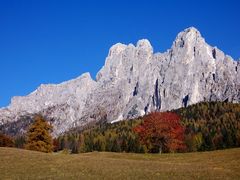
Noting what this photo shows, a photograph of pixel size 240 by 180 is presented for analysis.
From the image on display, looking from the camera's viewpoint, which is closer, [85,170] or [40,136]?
[85,170]

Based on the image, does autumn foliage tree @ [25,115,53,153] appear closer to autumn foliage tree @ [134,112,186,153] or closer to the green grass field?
autumn foliage tree @ [134,112,186,153]

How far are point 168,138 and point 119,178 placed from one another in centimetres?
7755

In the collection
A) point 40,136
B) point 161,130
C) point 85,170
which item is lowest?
point 85,170

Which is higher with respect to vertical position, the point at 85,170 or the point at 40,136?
the point at 40,136

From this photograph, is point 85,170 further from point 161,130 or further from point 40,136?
point 161,130

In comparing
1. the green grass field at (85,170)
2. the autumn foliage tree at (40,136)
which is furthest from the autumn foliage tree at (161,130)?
the green grass field at (85,170)

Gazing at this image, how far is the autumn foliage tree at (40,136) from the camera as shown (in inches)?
4469

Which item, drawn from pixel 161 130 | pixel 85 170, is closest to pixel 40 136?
pixel 161 130

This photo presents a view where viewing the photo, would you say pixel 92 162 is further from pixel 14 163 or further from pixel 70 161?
pixel 14 163

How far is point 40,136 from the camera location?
380 ft

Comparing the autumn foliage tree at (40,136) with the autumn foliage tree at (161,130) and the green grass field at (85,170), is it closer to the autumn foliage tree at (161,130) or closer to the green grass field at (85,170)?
the autumn foliage tree at (161,130)

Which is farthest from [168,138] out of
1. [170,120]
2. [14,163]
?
[14,163]

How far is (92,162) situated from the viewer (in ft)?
203

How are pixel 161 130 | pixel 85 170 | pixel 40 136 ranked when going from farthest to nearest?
1. pixel 161 130
2. pixel 40 136
3. pixel 85 170
